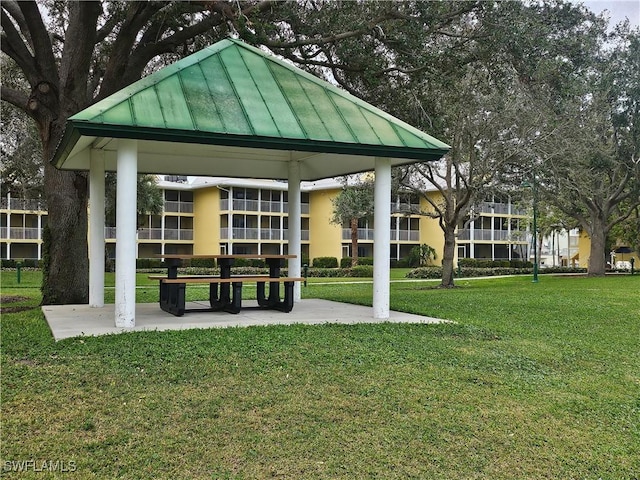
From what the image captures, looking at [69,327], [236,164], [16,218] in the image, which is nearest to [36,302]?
[236,164]

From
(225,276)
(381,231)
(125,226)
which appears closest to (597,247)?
(381,231)

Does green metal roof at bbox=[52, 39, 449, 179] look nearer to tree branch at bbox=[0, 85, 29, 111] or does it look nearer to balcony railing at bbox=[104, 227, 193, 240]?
tree branch at bbox=[0, 85, 29, 111]

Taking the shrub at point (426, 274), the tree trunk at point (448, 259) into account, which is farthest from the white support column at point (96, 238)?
the shrub at point (426, 274)

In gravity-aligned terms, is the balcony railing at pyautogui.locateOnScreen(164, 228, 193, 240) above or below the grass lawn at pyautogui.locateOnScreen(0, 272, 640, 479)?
above

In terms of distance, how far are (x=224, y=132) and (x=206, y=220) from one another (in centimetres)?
4145

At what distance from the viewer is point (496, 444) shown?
18.7 feet

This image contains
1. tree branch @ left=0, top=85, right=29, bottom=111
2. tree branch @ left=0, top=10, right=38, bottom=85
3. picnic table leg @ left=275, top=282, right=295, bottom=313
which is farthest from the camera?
tree branch @ left=0, top=85, right=29, bottom=111

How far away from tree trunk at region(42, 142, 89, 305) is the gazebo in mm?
1655

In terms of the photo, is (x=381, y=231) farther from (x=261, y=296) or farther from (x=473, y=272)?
(x=473, y=272)

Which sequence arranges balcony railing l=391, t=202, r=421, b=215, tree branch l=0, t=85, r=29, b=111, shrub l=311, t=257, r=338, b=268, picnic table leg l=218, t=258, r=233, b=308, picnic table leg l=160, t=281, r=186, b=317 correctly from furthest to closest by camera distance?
1. shrub l=311, t=257, r=338, b=268
2. balcony railing l=391, t=202, r=421, b=215
3. tree branch l=0, t=85, r=29, b=111
4. picnic table leg l=218, t=258, r=233, b=308
5. picnic table leg l=160, t=281, r=186, b=317

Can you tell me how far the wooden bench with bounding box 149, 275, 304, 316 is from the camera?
1082cm

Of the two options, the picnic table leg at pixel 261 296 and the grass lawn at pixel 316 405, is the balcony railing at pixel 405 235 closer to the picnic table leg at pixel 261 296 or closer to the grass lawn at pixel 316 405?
the picnic table leg at pixel 261 296

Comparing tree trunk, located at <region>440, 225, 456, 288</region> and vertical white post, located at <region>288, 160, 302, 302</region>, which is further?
tree trunk, located at <region>440, 225, 456, 288</region>

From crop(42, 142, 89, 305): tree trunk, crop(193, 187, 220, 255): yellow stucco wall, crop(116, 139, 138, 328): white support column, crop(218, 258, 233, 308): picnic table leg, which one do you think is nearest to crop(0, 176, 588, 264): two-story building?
crop(193, 187, 220, 255): yellow stucco wall
